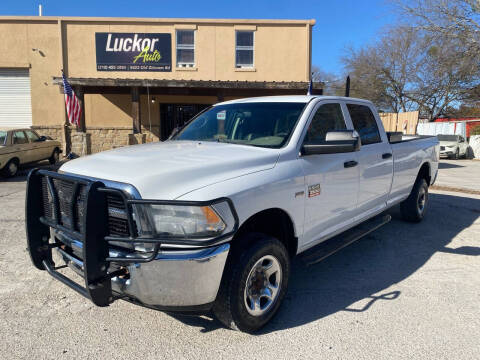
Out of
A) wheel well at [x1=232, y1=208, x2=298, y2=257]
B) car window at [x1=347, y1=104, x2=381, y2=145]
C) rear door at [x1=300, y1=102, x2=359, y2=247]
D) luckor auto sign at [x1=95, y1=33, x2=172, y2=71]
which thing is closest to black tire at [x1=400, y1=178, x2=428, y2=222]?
car window at [x1=347, y1=104, x2=381, y2=145]

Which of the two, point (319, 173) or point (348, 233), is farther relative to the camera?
point (348, 233)

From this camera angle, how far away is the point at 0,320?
3.09 metres

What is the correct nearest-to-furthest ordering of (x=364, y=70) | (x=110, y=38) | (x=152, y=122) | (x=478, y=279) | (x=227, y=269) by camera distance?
(x=227, y=269), (x=478, y=279), (x=110, y=38), (x=152, y=122), (x=364, y=70)

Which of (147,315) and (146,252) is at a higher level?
(146,252)

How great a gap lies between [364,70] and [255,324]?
30691 millimetres

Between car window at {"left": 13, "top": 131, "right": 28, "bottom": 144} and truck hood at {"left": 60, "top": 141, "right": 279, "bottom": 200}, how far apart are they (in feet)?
35.6

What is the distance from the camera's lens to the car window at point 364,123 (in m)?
4.38

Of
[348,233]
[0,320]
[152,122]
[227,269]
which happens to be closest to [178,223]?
[227,269]

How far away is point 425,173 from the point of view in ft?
20.8

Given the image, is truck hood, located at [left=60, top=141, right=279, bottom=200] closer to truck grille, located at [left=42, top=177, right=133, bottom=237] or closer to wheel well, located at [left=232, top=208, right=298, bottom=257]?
truck grille, located at [left=42, top=177, right=133, bottom=237]

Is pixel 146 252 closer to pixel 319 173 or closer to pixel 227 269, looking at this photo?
pixel 227 269

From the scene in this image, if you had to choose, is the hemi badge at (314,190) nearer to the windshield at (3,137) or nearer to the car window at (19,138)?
the windshield at (3,137)

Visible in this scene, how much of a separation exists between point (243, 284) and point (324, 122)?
194cm

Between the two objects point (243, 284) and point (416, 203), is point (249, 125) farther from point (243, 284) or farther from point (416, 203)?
point (416, 203)
